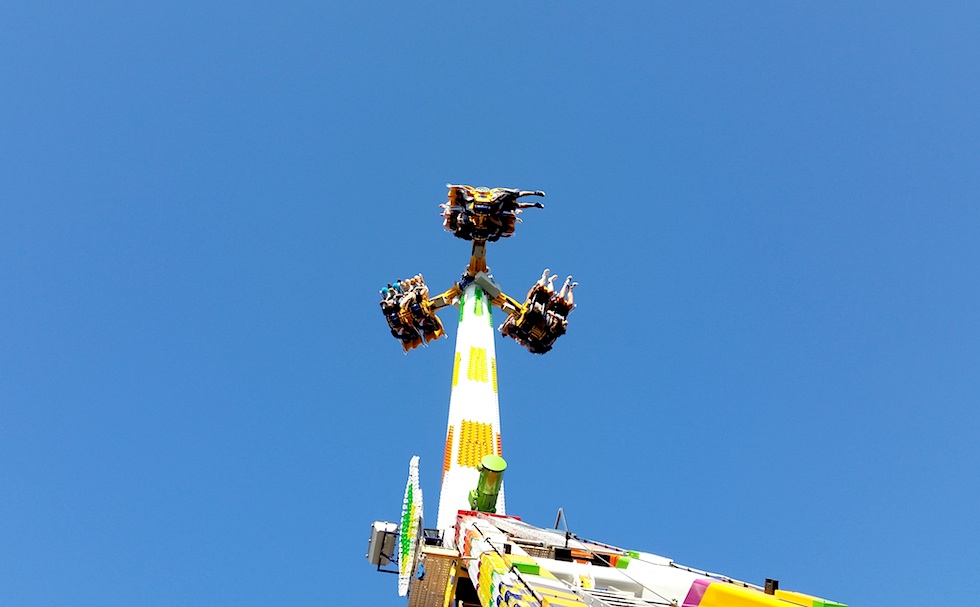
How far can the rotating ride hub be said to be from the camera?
26516mm

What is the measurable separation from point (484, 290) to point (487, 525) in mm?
14678

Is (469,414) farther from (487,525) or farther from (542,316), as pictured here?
(487,525)

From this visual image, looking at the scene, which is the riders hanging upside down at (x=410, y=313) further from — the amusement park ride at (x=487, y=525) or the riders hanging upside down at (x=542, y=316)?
the riders hanging upside down at (x=542, y=316)

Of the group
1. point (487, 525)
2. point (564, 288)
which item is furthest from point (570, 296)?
point (487, 525)

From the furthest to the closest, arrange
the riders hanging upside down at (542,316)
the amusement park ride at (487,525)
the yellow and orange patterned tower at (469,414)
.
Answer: the riders hanging upside down at (542,316) → the yellow and orange patterned tower at (469,414) → the amusement park ride at (487,525)

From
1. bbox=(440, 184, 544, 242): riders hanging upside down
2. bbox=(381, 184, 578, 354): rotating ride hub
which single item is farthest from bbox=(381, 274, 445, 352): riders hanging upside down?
bbox=(440, 184, 544, 242): riders hanging upside down

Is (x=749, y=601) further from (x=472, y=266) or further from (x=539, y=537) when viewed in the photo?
(x=472, y=266)

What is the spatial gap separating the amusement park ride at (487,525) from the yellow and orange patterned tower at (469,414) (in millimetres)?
37

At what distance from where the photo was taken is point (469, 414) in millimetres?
21781

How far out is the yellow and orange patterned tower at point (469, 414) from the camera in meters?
19.9

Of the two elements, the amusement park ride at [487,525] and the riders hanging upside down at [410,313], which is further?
the riders hanging upside down at [410,313]

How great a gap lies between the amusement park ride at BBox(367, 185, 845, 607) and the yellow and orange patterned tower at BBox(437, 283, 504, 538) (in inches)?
1.5

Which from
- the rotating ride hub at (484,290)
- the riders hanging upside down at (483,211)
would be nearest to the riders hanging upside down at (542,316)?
the rotating ride hub at (484,290)

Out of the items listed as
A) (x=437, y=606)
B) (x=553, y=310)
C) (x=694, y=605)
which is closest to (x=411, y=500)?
(x=437, y=606)
